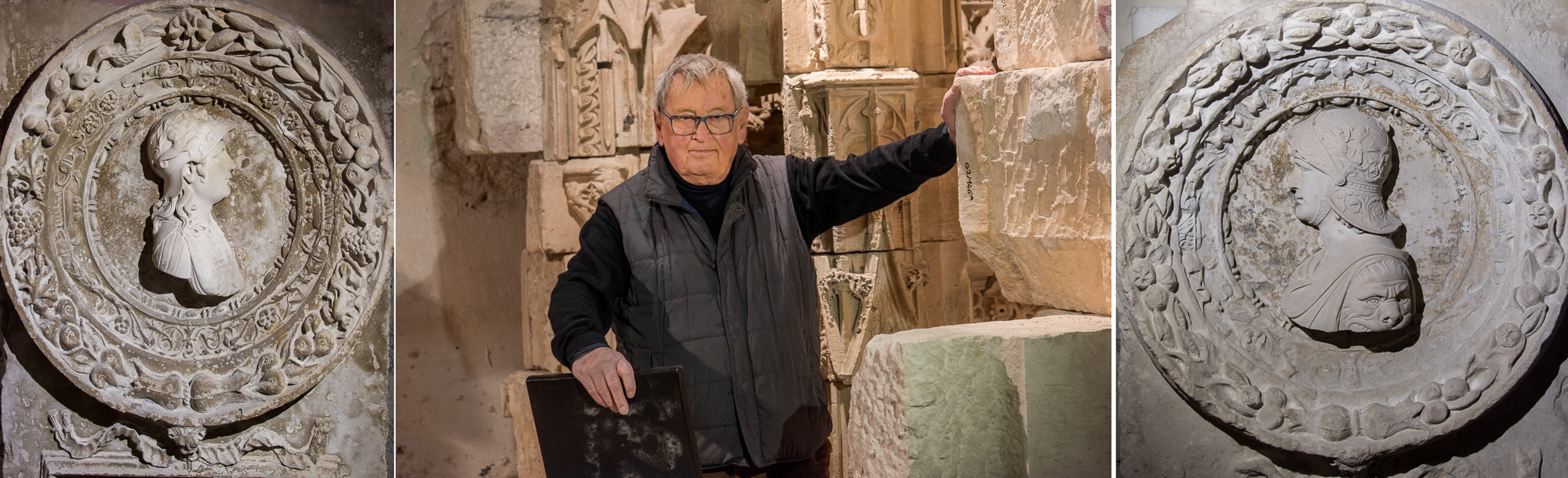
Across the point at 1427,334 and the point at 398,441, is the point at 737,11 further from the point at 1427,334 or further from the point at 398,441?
the point at 1427,334

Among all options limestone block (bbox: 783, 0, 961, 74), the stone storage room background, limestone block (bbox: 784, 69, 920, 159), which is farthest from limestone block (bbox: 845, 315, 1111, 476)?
limestone block (bbox: 783, 0, 961, 74)

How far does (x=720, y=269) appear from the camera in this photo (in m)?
2.46

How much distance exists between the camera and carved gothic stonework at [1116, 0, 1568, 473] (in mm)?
A: 2096

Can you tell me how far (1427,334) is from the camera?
216cm

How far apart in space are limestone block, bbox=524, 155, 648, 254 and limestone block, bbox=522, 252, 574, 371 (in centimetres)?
4

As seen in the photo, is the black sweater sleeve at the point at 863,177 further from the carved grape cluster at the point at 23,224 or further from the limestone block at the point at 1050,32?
Answer: the carved grape cluster at the point at 23,224

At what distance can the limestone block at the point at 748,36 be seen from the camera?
3537 millimetres

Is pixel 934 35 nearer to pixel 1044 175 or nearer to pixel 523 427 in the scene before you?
pixel 1044 175

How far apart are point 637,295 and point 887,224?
1.00m

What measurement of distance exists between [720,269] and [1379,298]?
1.44 m

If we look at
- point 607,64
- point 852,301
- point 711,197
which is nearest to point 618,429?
point 711,197

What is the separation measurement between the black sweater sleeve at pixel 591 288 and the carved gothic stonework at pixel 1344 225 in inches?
47.1

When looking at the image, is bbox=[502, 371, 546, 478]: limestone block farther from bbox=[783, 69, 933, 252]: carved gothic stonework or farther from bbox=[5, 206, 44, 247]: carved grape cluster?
bbox=[5, 206, 44, 247]: carved grape cluster

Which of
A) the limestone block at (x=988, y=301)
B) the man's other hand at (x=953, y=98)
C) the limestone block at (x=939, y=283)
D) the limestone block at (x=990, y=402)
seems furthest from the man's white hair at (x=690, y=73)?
the limestone block at (x=988, y=301)
